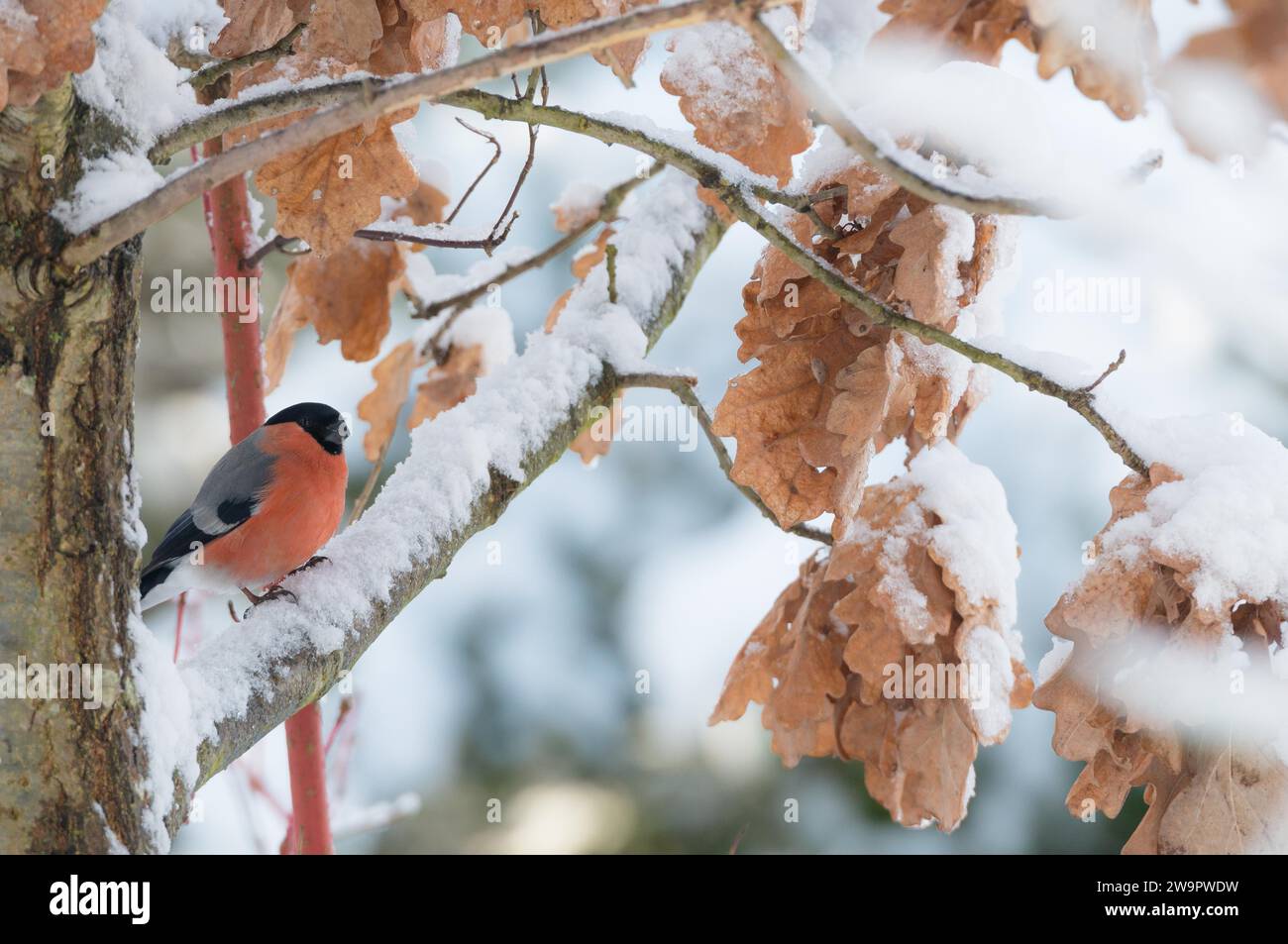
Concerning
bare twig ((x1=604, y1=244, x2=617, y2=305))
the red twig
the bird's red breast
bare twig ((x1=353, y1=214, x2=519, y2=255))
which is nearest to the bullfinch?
the bird's red breast

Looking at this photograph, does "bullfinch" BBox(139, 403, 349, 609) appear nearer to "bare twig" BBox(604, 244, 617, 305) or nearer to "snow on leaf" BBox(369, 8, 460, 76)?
"bare twig" BBox(604, 244, 617, 305)

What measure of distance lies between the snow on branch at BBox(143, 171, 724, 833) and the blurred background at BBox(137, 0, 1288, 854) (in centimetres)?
139

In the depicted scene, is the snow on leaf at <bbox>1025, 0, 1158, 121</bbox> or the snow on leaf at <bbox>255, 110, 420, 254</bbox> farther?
the snow on leaf at <bbox>255, 110, 420, 254</bbox>

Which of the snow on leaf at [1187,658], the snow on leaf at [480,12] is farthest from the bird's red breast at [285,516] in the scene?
the snow on leaf at [1187,658]

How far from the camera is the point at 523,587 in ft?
15.5

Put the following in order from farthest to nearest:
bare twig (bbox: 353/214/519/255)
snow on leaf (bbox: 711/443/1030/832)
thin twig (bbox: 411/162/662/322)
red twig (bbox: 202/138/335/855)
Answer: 1. thin twig (bbox: 411/162/662/322)
2. red twig (bbox: 202/138/335/855)
3. bare twig (bbox: 353/214/519/255)
4. snow on leaf (bbox: 711/443/1030/832)

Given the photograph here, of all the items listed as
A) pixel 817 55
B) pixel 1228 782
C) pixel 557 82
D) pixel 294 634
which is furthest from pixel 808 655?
pixel 557 82

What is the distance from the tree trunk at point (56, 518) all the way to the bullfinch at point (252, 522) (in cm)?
139

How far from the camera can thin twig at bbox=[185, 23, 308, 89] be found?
145 cm

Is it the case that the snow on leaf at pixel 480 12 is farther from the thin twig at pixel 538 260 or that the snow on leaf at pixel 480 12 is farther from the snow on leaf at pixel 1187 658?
the thin twig at pixel 538 260

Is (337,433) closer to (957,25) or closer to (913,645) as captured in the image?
(913,645)

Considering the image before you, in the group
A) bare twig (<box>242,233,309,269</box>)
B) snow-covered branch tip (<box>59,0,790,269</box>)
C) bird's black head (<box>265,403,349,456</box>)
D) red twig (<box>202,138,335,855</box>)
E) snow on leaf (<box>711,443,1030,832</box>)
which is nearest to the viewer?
snow-covered branch tip (<box>59,0,790,269</box>)

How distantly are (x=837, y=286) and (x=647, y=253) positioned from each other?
44.9 inches

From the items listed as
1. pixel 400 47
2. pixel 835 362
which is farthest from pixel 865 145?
pixel 400 47
